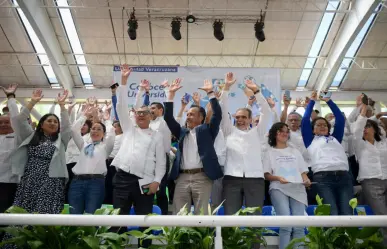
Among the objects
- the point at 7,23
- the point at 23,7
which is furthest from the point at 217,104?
the point at 7,23

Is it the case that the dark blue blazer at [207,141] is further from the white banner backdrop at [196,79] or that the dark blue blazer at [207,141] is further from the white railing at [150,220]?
the white banner backdrop at [196,79]

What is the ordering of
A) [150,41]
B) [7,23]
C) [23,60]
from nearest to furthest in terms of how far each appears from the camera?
[7,23] < [150,41] < [23,60]

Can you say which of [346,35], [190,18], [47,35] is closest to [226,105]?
[190,18]

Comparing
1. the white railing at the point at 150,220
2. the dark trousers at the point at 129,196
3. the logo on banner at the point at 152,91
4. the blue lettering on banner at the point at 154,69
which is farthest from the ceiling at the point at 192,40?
the white railing at the point at 150,220

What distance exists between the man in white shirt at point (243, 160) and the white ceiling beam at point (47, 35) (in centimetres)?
652

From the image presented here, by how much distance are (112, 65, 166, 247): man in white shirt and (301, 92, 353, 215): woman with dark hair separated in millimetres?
1387

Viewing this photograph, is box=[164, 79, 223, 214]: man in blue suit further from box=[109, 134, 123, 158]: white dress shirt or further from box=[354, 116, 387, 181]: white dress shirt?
box=[354, 116, 387, 181]: white dress shirt

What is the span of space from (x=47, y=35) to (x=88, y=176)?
24.6ft

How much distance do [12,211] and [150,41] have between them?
29.8 ft

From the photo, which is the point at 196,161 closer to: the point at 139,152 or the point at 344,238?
the point at 139,152

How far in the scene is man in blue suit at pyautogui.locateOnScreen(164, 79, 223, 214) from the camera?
2.96m

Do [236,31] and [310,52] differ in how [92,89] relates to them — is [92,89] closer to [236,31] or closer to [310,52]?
[236,31]

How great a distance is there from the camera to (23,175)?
284cm

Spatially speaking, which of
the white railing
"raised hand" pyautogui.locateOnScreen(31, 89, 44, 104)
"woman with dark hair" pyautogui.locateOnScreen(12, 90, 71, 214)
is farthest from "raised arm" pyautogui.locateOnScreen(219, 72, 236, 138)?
the white railing
